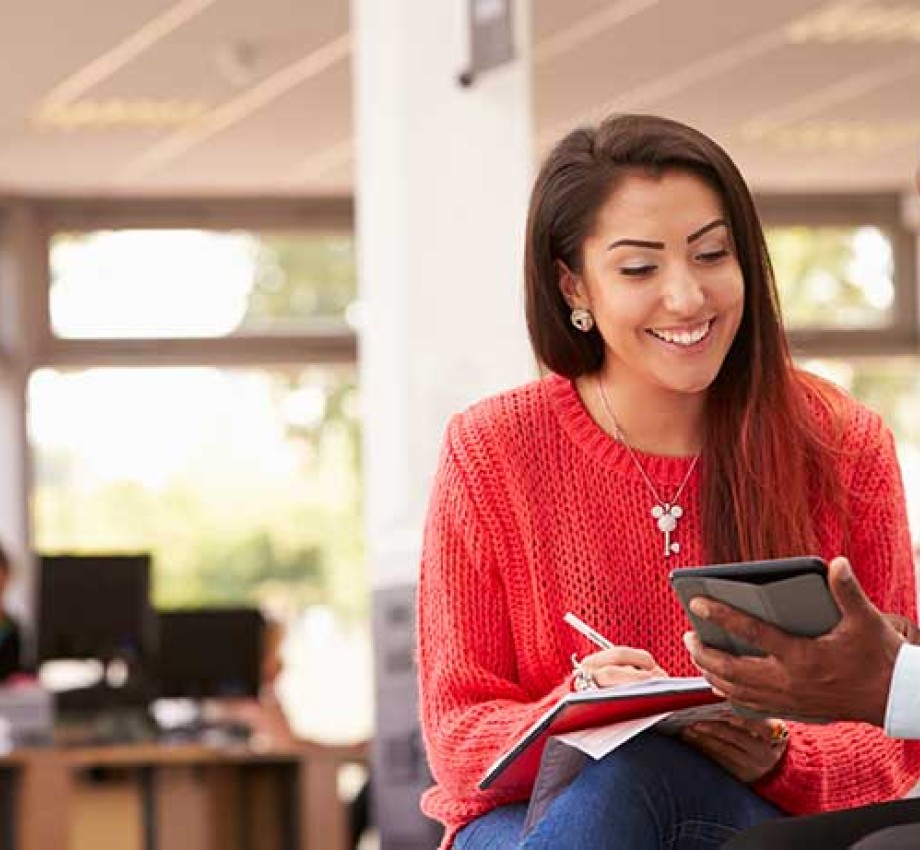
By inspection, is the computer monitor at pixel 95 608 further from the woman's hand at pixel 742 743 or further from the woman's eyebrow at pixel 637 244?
the woman's hand at pixel 742 743

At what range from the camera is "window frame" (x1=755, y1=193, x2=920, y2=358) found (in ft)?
39.8

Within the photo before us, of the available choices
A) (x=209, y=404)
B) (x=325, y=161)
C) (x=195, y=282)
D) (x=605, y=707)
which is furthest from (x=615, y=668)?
(x=209, y=404)

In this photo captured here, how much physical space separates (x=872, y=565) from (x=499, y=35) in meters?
2.72

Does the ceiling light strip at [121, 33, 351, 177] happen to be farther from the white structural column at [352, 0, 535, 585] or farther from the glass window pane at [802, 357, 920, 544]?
the glass window pane at [802, 357, 920, 544]

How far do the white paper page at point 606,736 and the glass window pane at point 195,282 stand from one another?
943cm

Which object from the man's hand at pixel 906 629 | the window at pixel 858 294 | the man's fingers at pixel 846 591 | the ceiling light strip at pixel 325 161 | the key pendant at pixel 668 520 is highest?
the ceiling light strip at pixel 325 161

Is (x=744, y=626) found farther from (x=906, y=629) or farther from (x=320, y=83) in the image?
A: (x=320, y=83)

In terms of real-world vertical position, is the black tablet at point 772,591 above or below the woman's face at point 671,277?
below

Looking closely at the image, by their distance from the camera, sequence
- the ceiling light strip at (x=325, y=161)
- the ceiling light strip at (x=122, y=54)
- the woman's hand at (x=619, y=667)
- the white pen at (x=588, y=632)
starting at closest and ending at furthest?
1. the woman's hand at (x=619, y=667)
2. the white pen at (x=588, y=632)
3. the ceiling light strip at (x=122, y=54)
4. the ceiling light strip at (x=325, y=161)

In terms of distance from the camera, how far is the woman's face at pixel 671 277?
95.7 inches

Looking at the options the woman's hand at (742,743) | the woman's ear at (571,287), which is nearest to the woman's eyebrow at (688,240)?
the woman's ear at (571,287)

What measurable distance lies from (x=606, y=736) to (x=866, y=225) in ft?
34.1

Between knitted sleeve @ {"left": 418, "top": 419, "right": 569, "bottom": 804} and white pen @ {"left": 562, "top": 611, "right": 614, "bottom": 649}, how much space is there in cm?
6

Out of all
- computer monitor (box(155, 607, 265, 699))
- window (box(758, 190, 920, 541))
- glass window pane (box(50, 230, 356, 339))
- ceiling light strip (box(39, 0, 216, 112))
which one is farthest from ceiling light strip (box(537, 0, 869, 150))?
window (box(758, 190, 920, 541))
